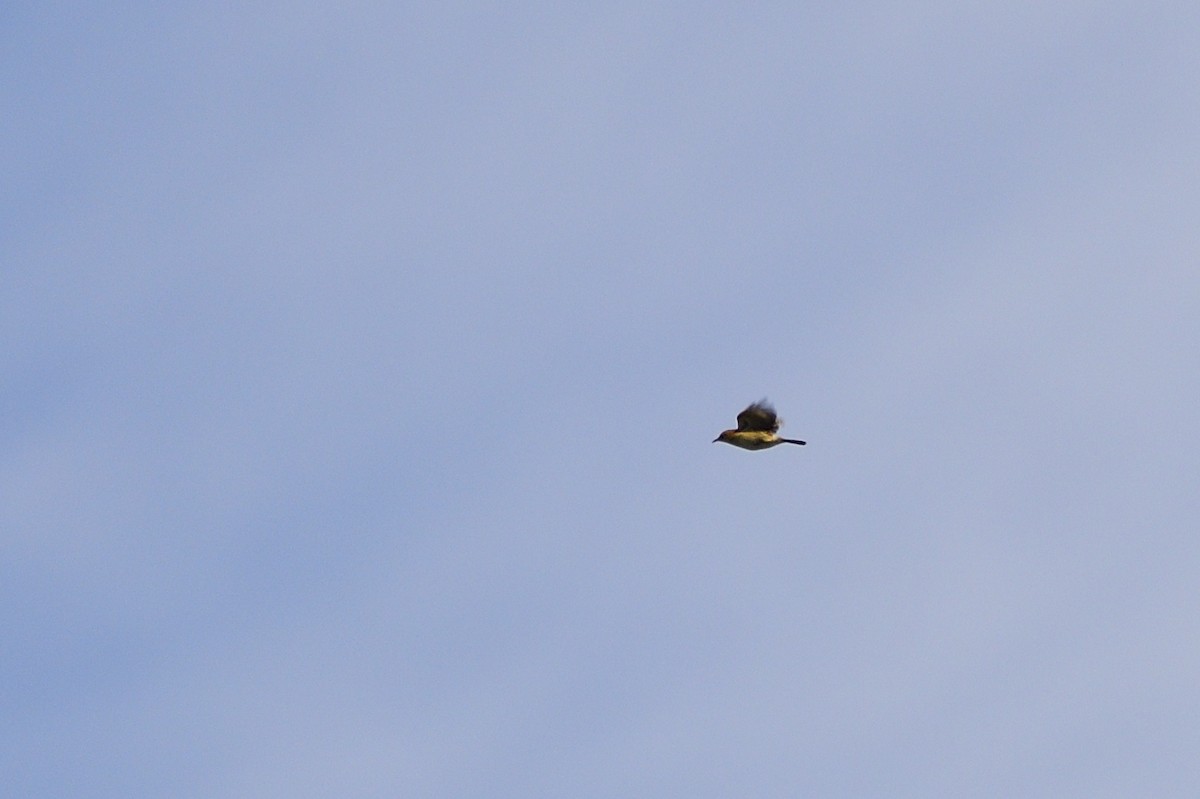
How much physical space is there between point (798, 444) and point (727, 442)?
2.35 metres

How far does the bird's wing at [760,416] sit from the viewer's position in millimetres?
133500

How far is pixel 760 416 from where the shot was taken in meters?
134

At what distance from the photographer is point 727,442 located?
135 meters

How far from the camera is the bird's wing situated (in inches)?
5256

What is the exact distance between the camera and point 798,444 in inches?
5276

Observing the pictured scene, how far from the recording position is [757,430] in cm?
13400

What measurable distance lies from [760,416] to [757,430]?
26.7 inches

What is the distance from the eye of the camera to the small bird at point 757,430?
133500mm

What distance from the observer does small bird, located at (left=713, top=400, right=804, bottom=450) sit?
134m
